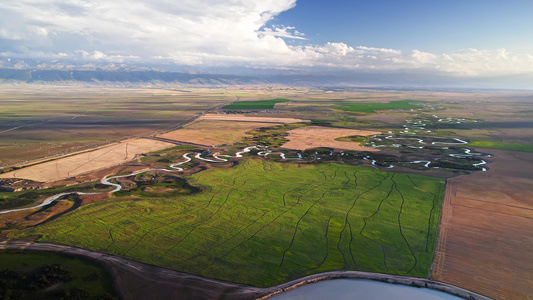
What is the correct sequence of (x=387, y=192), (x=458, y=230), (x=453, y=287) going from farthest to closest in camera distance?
(x=387, y=192) → (x=458, y=230) → (x=453, y=287)

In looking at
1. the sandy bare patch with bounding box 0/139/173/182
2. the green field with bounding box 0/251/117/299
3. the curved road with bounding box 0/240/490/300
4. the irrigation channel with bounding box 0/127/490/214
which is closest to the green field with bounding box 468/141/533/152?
the irrigation channel with bounding box 0/127/490/214

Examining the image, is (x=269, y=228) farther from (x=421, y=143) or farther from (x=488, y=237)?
(x=421, y=143)

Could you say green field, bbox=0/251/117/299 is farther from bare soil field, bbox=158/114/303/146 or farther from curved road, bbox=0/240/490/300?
bare soil field, bbox=158/114/303/146

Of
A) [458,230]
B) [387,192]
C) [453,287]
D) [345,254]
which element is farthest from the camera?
[387,192]

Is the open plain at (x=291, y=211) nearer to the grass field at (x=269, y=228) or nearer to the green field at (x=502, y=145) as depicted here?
the grass field at (x=269, y=228)

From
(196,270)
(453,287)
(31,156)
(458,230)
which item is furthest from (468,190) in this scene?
(31,156)

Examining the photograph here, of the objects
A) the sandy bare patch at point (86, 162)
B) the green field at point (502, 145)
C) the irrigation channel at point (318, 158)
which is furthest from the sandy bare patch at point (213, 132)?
the green field at point (502, 145)

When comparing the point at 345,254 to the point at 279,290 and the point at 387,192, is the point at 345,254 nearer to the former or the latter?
the point at 279,290
